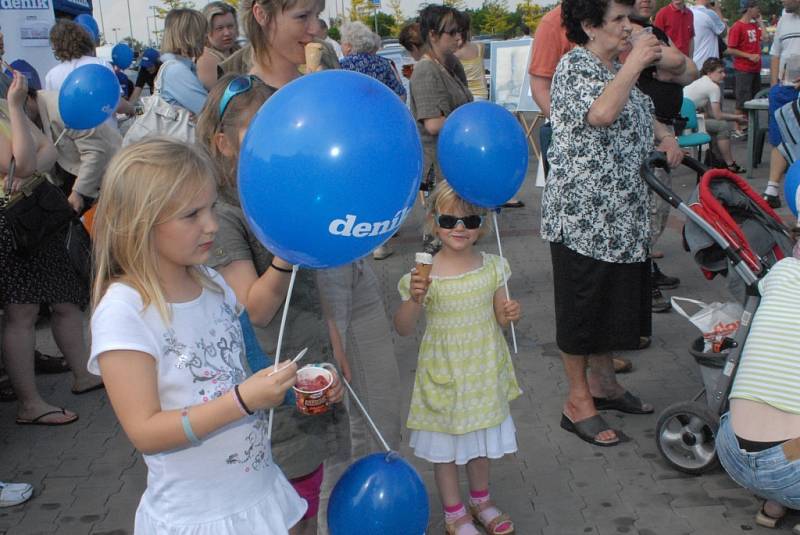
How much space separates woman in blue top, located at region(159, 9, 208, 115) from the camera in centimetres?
530

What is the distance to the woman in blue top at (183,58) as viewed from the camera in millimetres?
5301

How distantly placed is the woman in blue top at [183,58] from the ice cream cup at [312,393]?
11.0ft

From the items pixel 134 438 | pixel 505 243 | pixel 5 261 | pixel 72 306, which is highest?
pixel 134 438

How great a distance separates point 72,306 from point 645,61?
3.32m

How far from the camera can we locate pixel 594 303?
402 cm

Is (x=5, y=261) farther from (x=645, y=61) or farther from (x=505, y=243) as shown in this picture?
(x=505, y=243)

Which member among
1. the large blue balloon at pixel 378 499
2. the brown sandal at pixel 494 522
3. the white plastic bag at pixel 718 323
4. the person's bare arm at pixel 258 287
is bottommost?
the brown sandal at pixel 494 522

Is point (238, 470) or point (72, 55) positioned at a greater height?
point (72, 55)

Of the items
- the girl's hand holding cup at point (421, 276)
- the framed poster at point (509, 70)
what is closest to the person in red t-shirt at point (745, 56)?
→ the framed poster at point (509, 70)

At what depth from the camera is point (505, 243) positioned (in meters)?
8.12

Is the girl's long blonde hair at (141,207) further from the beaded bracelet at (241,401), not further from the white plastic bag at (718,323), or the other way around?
the white plastic bag at (718,323)

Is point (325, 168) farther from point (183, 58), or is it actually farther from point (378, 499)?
point (183, 58)

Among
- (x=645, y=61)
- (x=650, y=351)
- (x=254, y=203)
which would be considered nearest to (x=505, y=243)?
(x=650, y=351)

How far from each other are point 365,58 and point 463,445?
501 centimetres
